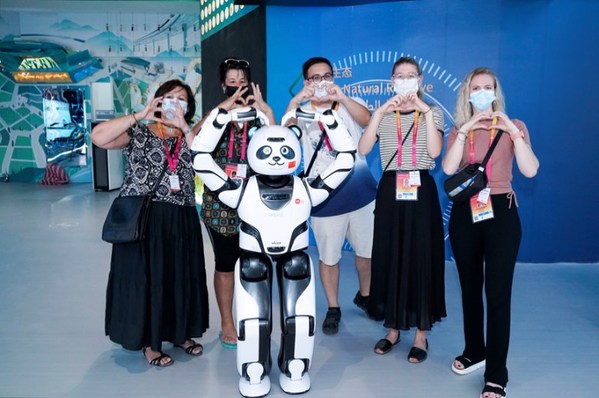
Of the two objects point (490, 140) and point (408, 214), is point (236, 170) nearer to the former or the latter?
point (408, 214)

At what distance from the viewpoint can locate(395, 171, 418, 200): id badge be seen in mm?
2604

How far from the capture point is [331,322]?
3.16 m

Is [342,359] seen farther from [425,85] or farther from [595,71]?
[595,71]

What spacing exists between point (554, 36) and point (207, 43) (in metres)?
4.74

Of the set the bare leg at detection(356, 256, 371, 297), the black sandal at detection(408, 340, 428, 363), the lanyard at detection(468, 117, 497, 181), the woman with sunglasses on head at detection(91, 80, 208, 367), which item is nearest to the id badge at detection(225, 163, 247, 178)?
the woman with sunglasses on head at detection(91, 80, 208, 367)

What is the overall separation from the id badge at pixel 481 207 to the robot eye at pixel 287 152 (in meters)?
0.84

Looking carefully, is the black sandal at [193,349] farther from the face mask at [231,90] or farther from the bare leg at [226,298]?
the face mask at [231,90]

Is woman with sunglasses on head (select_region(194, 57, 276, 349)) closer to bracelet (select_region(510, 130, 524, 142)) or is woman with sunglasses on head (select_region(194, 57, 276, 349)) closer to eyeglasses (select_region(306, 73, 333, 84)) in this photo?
eyeglasses (select_region(306, 73, 333, 84))

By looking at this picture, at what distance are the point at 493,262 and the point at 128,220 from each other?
1736 millimetres

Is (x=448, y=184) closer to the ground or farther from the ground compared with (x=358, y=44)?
closer to the ground

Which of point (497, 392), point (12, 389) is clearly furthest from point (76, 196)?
point (497, 392)

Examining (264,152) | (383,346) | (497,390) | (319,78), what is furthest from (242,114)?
(497,390)

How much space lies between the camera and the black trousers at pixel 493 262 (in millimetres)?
2246

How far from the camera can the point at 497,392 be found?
7.49ft
